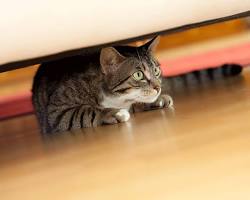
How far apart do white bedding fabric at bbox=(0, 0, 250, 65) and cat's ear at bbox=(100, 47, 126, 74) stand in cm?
49

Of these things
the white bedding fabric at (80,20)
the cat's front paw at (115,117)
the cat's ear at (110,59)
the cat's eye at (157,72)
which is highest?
the white bedding fabric at (80,20)

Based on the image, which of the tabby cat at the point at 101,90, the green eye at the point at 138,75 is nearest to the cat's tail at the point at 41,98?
the tabby cat at the point at 101,90

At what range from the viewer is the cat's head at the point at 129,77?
2053mm

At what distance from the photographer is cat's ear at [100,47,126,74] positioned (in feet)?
6.62

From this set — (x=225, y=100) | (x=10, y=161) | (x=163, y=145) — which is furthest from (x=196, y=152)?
(x=225, y=100)

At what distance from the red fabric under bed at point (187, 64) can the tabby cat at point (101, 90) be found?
0.91 metres

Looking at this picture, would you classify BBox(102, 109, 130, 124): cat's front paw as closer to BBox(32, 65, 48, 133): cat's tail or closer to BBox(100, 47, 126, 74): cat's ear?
BBox(100, 47, 126, 74): cat's ear

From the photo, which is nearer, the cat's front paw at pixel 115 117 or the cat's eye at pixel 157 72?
the cat's front paw at pixel 115 117

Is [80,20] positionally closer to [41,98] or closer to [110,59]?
[110,59]

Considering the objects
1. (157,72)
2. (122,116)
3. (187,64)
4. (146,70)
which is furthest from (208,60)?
(122,116)

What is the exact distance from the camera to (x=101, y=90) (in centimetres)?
210

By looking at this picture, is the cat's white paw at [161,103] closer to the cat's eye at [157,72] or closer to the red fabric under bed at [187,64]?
the cat's eye at [157,72]

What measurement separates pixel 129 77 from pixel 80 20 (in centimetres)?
68

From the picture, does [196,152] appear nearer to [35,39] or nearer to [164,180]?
[164,180]
